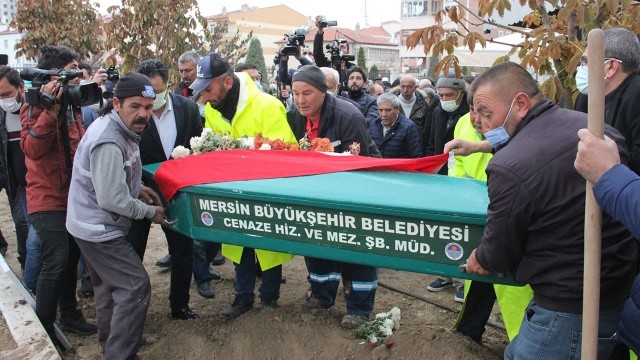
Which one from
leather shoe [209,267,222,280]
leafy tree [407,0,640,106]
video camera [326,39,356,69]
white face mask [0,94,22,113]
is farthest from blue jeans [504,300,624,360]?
video camera [326,39,356,69]

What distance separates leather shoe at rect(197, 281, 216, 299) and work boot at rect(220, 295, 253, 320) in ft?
2.28

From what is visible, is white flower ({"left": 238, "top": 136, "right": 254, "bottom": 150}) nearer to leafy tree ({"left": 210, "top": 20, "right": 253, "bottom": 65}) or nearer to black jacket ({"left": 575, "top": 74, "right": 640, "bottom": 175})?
black jacket ({"left": 575, "top": 74, "right": 640, "bottom": 175})

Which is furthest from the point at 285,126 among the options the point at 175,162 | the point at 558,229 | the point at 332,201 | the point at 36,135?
the point at 558,229

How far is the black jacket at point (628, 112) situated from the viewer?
3191 mm

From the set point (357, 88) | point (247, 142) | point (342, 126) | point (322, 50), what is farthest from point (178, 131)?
point (357, 88)

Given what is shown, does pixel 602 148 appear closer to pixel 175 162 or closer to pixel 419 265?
pixel 419 265

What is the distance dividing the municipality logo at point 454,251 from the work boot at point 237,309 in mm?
1971

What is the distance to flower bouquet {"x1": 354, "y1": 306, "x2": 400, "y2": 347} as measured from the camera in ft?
12.0

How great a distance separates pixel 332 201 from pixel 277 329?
1222mm

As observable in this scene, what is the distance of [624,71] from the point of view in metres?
3.27

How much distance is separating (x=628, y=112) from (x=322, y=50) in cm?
438

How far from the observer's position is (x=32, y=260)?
458 cm

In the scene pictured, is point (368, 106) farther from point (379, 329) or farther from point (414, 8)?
point (414, 8)

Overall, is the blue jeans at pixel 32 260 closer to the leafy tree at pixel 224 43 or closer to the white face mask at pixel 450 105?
the white face mask at pixel 450 105
